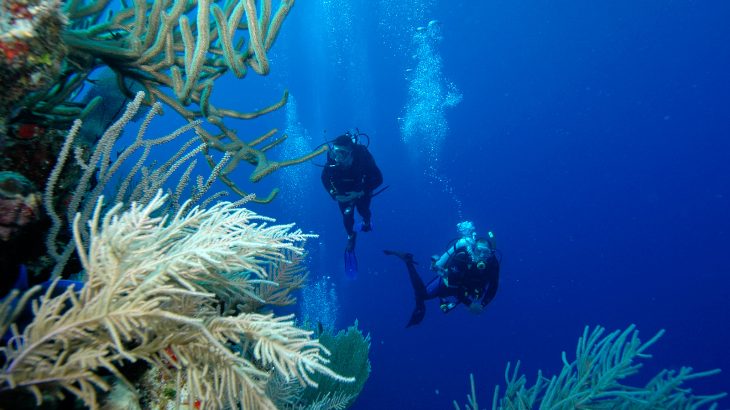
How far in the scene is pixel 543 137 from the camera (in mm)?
78062

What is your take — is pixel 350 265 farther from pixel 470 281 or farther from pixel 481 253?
pixel 481 253

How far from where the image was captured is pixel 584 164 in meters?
74.8

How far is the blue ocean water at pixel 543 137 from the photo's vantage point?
186ft

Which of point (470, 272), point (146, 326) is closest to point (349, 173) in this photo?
point (470, 272)

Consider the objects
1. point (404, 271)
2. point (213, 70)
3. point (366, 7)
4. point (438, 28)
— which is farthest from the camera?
point (438, 28)

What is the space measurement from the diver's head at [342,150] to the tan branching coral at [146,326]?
6124mm

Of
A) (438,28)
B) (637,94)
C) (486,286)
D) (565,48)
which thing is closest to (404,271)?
(486,286)

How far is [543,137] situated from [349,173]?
80.2 m

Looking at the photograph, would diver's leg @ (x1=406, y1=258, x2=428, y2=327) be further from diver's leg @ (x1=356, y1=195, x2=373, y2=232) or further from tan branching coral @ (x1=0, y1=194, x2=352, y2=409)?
tan branching coral @ (x1=0, y1=194, x2=352, y2=409)

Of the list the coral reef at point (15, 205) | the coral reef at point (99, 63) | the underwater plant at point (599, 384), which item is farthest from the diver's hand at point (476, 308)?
the coral reef at point (15, 205)

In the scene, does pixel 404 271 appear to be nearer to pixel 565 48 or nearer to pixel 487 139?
pixel 487 139

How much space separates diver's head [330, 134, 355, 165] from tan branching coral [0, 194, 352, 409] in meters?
6.12

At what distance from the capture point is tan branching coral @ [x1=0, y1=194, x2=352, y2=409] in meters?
1.21

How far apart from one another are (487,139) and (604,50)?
2771cm
